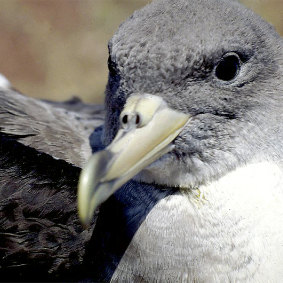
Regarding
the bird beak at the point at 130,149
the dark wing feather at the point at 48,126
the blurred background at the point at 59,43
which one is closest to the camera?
the bird beak at the point at 130,149

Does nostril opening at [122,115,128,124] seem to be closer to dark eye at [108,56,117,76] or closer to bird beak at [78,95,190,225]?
bird beak at [78,95,190,225]

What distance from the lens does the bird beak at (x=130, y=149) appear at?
6.91 feet

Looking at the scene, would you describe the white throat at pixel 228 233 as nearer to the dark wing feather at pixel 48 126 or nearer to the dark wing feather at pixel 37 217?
the dark wing feather at pixel 37 217

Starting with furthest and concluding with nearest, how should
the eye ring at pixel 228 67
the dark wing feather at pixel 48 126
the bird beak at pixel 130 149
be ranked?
the dark wing feather at pixel 48 126
the eye ring at pixel 228 67
the bird beak at pixel 130 149

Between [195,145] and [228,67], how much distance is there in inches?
14.2

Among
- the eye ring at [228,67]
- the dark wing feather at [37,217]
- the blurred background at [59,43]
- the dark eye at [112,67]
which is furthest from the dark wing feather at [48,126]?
the blurred background at [59,43]

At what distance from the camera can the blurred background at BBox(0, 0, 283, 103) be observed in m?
7.08

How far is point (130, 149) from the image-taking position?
2193 mm

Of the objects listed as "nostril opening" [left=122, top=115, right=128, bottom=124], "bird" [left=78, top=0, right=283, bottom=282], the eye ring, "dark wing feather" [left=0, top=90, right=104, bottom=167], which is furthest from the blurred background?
"nostril opening" [left=122, top=115, right=128, bottom=124]

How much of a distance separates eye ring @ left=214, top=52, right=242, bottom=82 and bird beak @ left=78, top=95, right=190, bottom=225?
238 millimetres

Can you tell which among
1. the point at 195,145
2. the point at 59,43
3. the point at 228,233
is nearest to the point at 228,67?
the point at 195,145

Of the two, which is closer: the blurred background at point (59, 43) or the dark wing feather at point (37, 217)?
the dark wing feather at point (37, 217)

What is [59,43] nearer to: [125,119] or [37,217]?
[37,217]

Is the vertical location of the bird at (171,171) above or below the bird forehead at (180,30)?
below
